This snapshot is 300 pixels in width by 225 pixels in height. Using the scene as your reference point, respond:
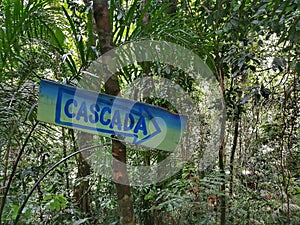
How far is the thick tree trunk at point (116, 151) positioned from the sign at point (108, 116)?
0.11 metres

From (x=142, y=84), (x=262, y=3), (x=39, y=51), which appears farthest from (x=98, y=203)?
(x=262, y=3)

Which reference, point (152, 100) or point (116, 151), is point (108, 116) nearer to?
point (116, 151)

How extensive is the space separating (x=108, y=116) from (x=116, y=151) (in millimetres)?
160

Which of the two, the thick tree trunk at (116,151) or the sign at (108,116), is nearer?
the sign at (108,116)

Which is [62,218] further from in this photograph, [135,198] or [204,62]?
[204,62]

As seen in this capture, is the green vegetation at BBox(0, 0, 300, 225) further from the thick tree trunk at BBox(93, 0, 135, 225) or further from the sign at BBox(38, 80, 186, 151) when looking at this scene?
the sign at BBox(38, 80, 186, 151)

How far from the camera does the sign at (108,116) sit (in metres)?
0.67

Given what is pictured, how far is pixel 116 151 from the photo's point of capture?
84 cm

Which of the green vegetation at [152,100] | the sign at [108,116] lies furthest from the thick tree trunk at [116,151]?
the sign at [108,116]

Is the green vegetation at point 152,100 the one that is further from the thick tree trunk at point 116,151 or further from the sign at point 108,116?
the sign at point 108,116

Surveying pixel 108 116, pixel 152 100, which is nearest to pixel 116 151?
pixel 108 116

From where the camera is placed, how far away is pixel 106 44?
2.77 feet

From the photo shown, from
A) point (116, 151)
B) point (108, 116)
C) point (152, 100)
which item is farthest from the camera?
point (152, 100)

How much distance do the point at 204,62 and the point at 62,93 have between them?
657 mm
